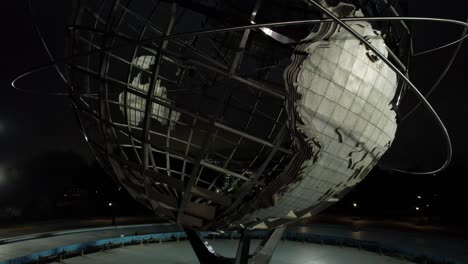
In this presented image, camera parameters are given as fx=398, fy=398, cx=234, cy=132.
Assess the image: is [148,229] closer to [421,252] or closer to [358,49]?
[421,252]

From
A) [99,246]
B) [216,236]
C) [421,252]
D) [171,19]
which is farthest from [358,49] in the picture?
[216,236]

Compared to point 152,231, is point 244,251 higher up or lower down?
lower down

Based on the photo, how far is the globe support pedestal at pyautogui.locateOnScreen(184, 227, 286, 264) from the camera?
6521 mm

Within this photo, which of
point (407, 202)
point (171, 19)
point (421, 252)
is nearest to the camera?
point (171, 19)

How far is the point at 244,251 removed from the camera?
6520mm

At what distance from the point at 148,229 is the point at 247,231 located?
835cm

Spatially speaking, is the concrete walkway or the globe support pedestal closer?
the globe support pedestal

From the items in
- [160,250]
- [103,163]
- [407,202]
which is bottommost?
[160,250]

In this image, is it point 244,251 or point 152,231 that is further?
point 152,231

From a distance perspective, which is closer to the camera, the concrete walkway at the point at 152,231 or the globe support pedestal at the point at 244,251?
the globe support pedestal at the point at 244,251

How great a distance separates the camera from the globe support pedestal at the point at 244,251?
21.4 feet

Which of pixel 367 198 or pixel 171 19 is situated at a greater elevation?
pixel 367 198

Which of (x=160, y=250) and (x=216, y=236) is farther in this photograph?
(x=216, y=236)

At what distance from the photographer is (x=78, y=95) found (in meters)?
5.91
